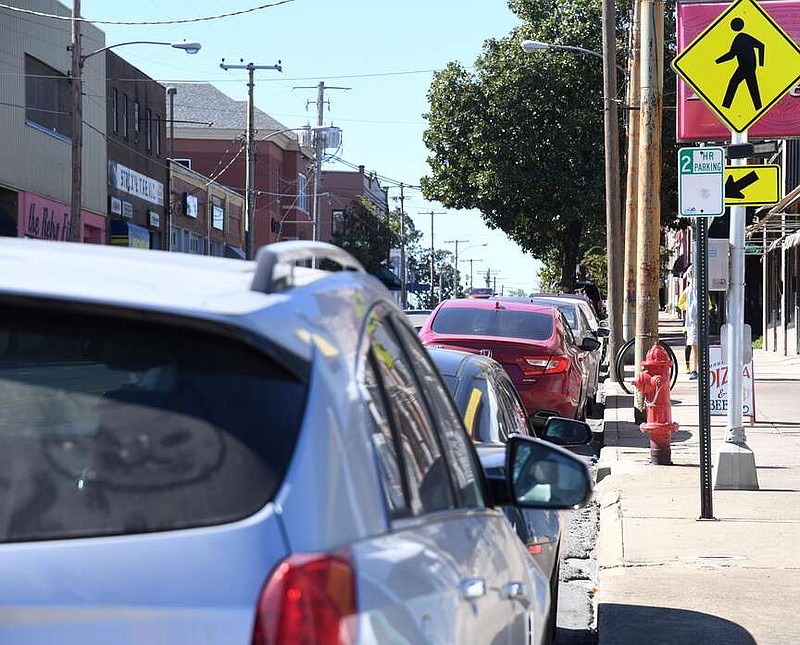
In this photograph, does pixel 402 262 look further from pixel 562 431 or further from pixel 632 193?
pixel 562 431

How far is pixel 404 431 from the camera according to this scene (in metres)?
2.87

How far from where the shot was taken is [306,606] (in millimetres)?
2096

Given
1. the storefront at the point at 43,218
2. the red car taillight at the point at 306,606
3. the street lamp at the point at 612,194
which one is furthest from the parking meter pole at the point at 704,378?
the storefront at the point at 43,218

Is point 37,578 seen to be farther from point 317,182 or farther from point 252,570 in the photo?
point 317,182

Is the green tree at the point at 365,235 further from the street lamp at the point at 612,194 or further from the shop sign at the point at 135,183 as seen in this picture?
the street lamp at the point at 612,194

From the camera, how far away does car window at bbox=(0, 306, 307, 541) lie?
2.21 meters

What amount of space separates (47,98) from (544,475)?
1491 inches

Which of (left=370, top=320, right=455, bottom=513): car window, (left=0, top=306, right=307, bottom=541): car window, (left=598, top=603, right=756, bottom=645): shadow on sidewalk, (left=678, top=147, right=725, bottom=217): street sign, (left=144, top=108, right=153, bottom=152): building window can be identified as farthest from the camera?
(left=144, top=108, right=153, bottom=152): building window

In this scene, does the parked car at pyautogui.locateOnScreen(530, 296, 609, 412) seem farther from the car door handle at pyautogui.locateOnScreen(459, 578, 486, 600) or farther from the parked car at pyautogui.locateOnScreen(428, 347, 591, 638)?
the car door handle at pyautogui.locateOnScreen(459, 578, 486, 600)

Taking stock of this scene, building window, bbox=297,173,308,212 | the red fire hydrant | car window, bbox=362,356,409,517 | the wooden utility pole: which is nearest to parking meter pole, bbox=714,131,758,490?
the red fire hydrant

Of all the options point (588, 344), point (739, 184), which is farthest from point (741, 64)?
point (588, 344)

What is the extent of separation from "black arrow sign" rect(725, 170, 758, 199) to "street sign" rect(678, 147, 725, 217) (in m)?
1.02

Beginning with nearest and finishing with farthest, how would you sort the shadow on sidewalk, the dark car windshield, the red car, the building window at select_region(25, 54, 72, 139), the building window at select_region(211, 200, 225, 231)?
the shadow on sidewalk < the red car < the dark car windshield < the building window at select_region(25, 54, 72, 139) < the building window at select_region(211, 200, 225, 231)

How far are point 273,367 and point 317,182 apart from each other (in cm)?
5808
